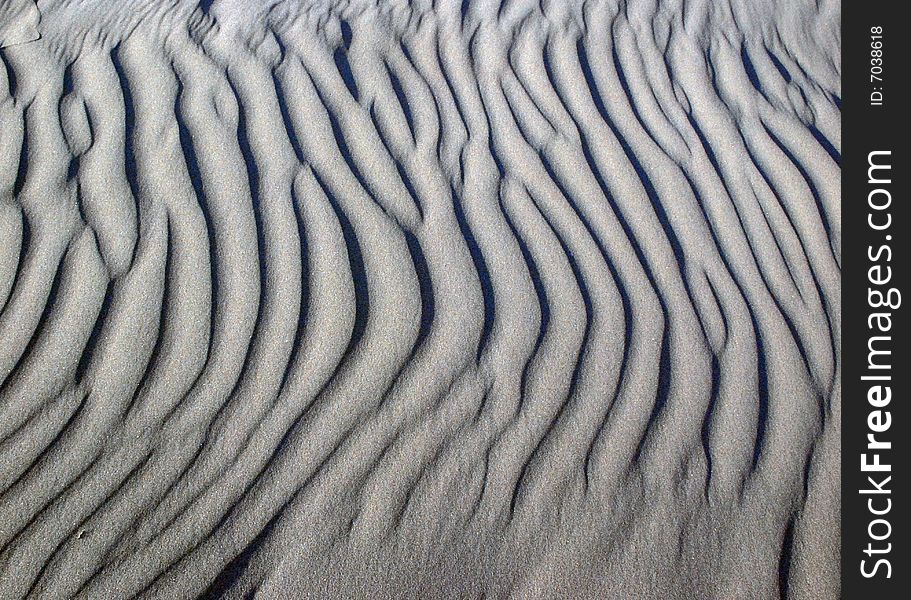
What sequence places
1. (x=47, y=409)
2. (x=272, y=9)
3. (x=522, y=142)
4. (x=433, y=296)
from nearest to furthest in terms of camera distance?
(x=47, y=409) < (x=433, y=296) < (x=522, y=142) < (x=272, y=9)

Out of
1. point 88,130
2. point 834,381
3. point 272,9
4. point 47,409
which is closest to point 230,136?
point 88,130

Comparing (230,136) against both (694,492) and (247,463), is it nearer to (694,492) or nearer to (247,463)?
(247,463)

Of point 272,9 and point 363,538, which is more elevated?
point 272,9

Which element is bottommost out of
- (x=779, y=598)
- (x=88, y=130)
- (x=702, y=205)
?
A: (x=779, y=598)

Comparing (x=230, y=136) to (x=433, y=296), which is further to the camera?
(x=230, y=136)

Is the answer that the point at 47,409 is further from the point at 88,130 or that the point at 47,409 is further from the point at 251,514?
the point at 88,130

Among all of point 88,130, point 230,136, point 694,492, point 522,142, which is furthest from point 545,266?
point 88,130

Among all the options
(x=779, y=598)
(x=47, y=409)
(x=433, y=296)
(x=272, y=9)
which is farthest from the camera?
(x=272, y=9)
